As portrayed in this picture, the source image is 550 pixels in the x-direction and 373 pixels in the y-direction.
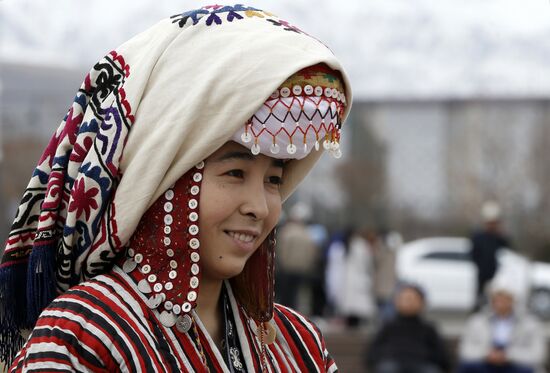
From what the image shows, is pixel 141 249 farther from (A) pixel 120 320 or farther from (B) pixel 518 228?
(B) pixel 518 228

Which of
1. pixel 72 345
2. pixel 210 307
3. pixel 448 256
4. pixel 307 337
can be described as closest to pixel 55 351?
pixel 72 345

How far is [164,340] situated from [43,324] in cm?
22

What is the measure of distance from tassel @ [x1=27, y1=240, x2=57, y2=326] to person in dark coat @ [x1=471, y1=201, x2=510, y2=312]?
926cm

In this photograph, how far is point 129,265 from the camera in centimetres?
208

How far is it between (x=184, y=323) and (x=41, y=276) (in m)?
0.27

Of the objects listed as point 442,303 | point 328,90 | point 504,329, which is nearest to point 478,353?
point 504,329

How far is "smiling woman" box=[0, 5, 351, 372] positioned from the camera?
2002 mm

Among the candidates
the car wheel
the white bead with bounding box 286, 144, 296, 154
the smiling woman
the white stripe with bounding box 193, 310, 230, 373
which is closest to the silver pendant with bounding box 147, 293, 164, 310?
the smiling woman

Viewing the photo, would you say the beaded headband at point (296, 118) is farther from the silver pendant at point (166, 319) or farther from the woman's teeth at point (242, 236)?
the silver pendant at point (166, 319)

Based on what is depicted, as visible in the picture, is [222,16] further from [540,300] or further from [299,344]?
[540,300]

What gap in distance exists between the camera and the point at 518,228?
16688 mm

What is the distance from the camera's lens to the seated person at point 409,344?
7973 millimetres

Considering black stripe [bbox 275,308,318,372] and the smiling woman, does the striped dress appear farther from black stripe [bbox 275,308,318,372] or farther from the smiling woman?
black stripe [bbox 275,308,318,372]

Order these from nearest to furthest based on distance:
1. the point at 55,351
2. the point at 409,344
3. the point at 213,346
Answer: the point at 55,351
the point at 213,346
the point at 409,344
